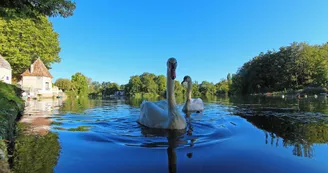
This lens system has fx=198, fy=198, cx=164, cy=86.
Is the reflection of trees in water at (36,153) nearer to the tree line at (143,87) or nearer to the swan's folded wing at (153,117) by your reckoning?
the swan's folded wing at (153,117)

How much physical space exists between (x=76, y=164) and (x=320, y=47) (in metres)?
78.8

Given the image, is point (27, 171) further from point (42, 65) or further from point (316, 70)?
point (316, 70)

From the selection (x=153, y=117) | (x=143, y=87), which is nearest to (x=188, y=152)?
(x=153, y=117)

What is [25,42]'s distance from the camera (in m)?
33.4

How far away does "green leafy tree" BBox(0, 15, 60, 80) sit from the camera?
102 ft

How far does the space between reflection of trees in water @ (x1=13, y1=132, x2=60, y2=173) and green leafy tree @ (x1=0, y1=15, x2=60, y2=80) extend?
2869cm

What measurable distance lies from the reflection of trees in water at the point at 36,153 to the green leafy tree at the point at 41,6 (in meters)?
4.42

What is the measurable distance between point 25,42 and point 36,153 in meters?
37.3

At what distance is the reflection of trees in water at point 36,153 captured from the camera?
3.08 m

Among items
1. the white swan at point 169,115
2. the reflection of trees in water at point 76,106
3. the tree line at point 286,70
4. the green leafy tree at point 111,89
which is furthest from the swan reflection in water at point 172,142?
the green leafy tree at point 111,89

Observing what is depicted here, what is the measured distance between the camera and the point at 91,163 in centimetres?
342

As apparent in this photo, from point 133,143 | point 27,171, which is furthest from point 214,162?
point 27,171

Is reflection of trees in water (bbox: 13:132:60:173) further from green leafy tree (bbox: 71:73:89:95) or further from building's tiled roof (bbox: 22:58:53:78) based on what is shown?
green leafy tree (bbox: 71:73:89:95)

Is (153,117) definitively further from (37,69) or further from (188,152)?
(37,69)
